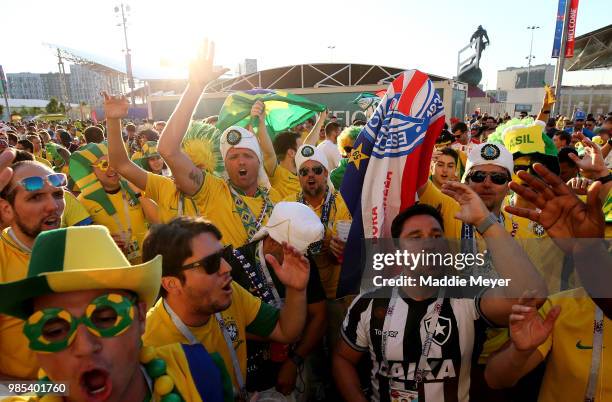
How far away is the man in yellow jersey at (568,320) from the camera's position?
1739 mm

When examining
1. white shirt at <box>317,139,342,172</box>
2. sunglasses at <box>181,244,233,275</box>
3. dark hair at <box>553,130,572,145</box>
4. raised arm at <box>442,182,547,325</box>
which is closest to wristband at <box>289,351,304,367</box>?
sunglasses at <box>181,244,233,275</box>

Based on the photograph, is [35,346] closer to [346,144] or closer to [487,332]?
[487,332]

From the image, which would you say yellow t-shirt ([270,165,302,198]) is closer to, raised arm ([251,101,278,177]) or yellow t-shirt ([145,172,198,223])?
raised arm ([251,101,278,177])

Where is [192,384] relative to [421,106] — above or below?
below

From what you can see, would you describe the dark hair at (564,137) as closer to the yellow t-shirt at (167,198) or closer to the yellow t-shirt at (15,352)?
the yellow t-shirt at (167,198)

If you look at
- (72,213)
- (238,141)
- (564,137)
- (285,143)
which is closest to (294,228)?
(238,141)

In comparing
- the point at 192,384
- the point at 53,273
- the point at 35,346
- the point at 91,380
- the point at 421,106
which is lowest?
the point at 192,384

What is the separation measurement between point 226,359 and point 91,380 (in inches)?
34.6

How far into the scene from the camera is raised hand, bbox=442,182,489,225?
201 cm

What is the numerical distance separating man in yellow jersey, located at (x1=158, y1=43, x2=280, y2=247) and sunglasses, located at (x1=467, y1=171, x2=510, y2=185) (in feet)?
5.68

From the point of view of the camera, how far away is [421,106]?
303 centimetres

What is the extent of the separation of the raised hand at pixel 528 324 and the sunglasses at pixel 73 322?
5.39ft

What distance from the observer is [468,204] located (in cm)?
205

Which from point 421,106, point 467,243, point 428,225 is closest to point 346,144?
point 421,106
